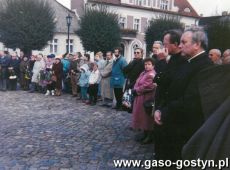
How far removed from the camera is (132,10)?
1852 inches

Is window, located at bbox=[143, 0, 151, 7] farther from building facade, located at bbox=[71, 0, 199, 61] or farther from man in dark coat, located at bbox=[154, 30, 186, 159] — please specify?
man in dark coat, located at bbox=[154, 30, 186, 159]

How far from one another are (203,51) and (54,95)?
11589 millimetres

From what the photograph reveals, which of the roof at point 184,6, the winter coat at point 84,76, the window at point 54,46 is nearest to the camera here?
the winter coat at point 84,76

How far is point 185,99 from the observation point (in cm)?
347

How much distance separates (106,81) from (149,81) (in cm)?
533

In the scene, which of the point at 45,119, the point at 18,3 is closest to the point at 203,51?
the point at 45,119

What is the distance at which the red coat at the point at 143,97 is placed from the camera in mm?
6859

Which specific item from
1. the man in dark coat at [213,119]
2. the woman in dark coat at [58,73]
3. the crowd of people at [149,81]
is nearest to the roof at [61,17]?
the crowd of people at [149,81]

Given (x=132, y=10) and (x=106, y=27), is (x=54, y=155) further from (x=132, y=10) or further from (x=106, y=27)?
(x=132, y=10)

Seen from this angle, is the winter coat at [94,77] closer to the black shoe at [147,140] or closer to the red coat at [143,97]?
the red coat at [143,97]

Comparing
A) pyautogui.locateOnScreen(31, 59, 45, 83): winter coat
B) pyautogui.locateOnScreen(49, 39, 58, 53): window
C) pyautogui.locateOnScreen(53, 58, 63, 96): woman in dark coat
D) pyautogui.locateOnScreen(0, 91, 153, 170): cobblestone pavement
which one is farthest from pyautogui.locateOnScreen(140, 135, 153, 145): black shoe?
pyautogui.locateOnScreen(49, 39, 58, 53): window

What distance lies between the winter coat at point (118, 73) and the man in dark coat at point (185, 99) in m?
6.84

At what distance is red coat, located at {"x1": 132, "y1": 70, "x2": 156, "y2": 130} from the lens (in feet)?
22.5

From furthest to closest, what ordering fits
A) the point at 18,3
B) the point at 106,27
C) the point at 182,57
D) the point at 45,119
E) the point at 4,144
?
the point at 106,27, the point at 18,3, the point at 45,119, the point at 4,144, the point at 182,57
